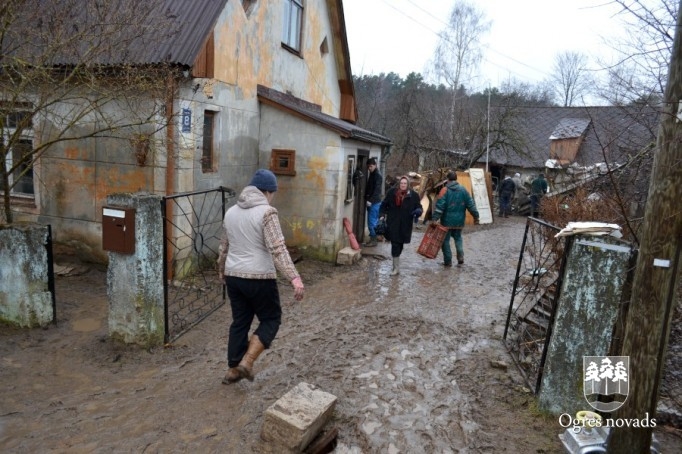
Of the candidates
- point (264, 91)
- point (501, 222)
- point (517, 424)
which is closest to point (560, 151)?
point (501, 222)

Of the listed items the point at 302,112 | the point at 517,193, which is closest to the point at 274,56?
the point at 302,112

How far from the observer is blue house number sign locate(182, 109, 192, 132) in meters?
6.89

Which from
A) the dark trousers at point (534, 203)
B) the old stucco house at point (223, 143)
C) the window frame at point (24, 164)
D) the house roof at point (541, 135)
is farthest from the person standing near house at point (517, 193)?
the window frame at point (24, 164)

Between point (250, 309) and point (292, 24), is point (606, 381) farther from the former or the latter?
point (292, 24)

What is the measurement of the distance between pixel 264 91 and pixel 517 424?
7.45 meters

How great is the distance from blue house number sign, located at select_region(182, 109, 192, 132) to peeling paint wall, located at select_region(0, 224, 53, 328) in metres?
2.52

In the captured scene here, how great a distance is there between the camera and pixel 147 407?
12.5 ft

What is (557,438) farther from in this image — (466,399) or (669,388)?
(669,388)

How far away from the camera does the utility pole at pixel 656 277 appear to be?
276cm

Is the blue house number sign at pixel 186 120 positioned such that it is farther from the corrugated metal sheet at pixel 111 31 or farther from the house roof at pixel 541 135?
the house roof at pixel 541 135

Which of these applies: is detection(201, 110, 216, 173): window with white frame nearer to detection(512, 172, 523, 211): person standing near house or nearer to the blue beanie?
the blue beanie

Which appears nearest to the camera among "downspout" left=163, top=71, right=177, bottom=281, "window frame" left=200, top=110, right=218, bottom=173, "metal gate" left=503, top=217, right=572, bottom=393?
"metal gate" left=503, top=217, right=572, bottom=393

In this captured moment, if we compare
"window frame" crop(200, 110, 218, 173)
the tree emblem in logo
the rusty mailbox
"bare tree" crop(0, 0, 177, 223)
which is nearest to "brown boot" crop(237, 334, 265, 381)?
the rusty mailbox

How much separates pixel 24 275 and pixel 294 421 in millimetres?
3817
